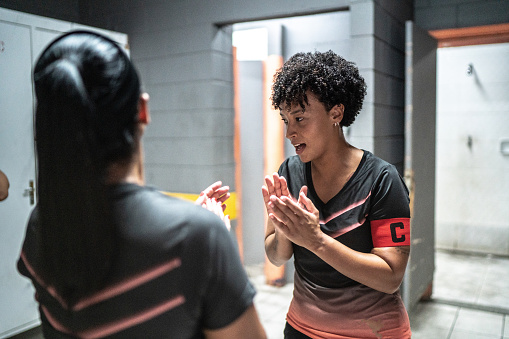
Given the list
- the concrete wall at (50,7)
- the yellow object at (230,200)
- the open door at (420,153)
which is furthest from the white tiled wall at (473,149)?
the concrete wall at (50,7)

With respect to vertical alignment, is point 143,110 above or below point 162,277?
above

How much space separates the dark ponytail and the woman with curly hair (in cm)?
54

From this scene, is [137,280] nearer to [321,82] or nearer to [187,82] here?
[321,82]

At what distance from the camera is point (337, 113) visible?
131cm

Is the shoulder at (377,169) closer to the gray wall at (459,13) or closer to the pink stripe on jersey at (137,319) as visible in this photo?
the pink stripe on jersey at (137,319)

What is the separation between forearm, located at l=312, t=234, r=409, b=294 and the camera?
112cm

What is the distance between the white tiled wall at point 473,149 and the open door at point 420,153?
5.04ft

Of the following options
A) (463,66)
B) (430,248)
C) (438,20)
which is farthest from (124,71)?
(463,66)

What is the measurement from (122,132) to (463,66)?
474 cm

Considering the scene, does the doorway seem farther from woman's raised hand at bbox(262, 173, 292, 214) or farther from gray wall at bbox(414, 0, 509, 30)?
woman's raised hand at bbox(262, 173, 292, 214)

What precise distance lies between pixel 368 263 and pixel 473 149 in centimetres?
405

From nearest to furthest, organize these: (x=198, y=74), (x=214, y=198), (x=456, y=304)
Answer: (x=214, y=198), (x=198, y=74), (x=456, y=304)

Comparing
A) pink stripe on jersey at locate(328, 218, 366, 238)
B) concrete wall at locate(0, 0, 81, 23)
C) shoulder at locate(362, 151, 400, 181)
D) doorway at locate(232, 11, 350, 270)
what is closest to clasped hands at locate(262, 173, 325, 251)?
pink stripe on jersey at locate(328, 218, 366, 238)

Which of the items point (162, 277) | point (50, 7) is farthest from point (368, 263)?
point (50, 7)
